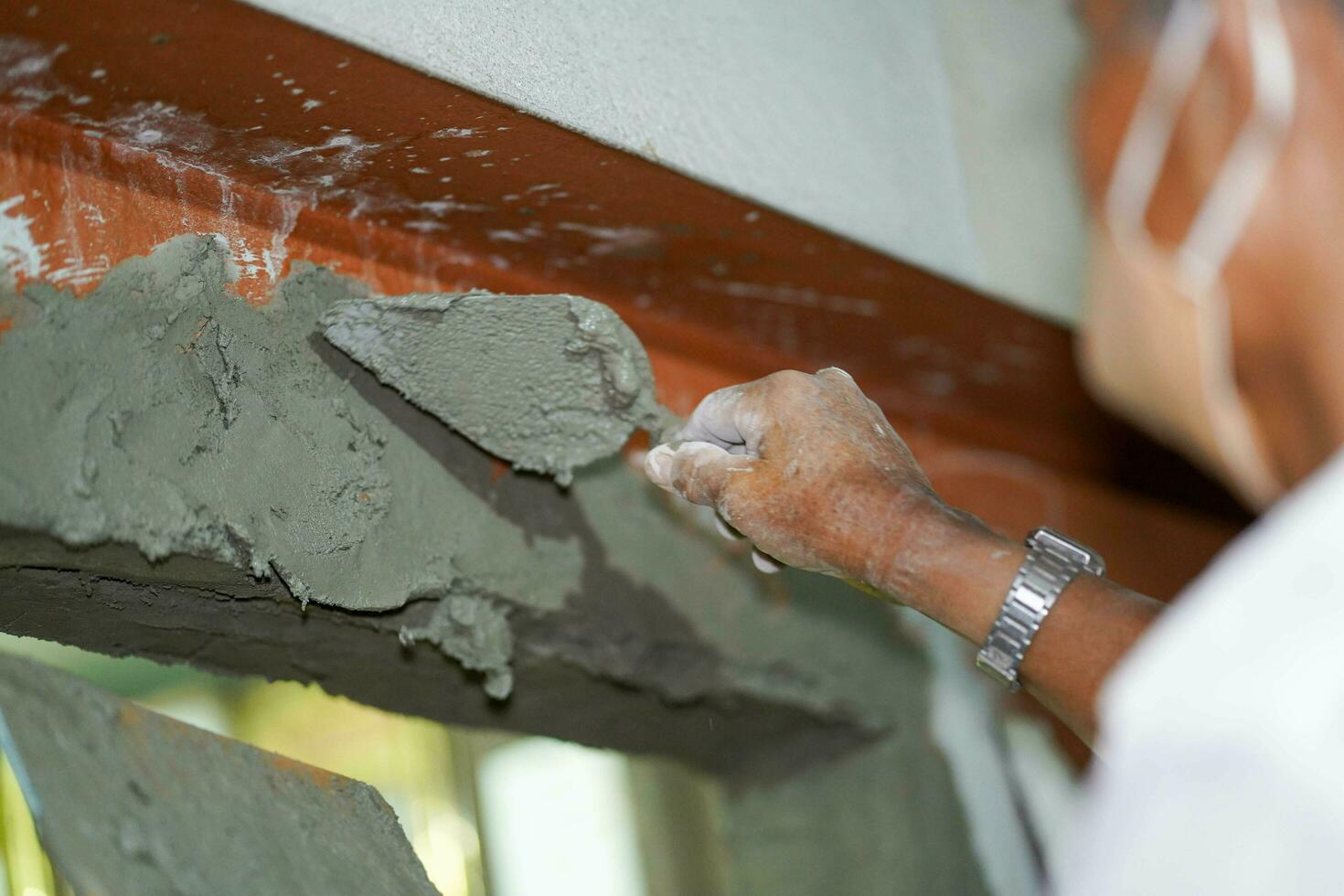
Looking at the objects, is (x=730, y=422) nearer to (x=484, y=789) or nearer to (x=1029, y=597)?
(x=1029, y=597)

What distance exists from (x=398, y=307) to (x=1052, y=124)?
1.19 metres

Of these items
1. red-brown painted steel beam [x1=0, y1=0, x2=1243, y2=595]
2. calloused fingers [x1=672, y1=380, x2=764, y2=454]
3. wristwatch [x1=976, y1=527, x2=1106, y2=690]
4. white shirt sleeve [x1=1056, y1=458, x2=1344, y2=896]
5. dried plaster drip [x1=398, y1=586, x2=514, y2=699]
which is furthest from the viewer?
dried plaster drip [x1=398, y1=586, x2=514, y2=699]

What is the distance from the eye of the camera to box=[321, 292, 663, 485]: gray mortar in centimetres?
124

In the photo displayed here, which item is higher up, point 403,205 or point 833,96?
point 833,96

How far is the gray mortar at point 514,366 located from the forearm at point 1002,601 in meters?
0.37

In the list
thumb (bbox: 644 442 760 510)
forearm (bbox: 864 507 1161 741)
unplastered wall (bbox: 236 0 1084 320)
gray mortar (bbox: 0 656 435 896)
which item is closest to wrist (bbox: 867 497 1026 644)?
forearm (bbox: 864 507 1161 741)

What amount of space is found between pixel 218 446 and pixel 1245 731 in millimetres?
964

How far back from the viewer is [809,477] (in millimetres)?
1175

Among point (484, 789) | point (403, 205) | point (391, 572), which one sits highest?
point (403, 205)

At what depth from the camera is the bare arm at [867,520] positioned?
1.08 meters

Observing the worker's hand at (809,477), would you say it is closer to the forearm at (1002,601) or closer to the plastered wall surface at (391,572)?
the forearm at (1002,601)

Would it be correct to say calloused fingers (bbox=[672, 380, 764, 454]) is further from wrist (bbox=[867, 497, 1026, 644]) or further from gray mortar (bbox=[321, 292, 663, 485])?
wrist (bbox=[867, 497, 1026, 644])

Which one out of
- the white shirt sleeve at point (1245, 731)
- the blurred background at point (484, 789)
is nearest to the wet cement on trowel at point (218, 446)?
the white shirt sleeve at point (1245, 731)

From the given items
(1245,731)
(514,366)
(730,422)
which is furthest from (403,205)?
(1245,731)
